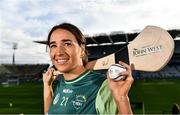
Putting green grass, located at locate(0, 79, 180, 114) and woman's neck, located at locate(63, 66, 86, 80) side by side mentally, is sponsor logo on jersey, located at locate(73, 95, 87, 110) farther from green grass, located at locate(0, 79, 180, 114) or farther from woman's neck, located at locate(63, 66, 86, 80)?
green grass, located at locate(0, 79, 180, 114)

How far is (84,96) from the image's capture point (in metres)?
2.05

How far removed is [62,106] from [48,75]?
0.56m

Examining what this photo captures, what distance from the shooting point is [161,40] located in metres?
1.92

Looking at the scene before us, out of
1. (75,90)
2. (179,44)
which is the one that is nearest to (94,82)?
(75,90)

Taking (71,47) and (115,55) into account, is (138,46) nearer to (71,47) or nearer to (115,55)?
(115,55)

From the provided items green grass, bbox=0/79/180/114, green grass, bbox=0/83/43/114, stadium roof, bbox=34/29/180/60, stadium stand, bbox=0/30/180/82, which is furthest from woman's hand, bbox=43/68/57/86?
stadium roof, bbox=34/29/180/60

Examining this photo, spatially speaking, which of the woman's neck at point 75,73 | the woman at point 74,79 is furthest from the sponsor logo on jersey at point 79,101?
the woman's neck at point 75,73

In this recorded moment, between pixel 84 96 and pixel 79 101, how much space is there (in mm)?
40

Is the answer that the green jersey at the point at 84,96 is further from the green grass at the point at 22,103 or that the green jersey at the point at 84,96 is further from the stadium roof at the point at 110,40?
the stadium roof at the point at 110,40

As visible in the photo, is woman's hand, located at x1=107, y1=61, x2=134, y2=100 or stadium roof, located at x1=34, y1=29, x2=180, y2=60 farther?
stadium roof, located at x1=34, y1=29, x2=180, y2=60

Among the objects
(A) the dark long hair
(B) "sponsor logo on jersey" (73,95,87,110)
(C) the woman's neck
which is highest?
(A) the dark long hair

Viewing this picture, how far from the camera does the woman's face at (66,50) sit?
216cm

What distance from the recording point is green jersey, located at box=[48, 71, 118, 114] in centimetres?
195

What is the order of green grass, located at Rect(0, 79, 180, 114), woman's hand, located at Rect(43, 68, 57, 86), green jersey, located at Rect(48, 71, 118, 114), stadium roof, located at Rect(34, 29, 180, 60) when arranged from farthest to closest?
stadium roof, located at Rect(34, 29, 180, 60)
green grass, located at Rect(0, 79, 180, 114)
woman's hand, located at Rect(43, 68, 57, 86)
green jersey, located at Rect(48, 71, 118, 114)
